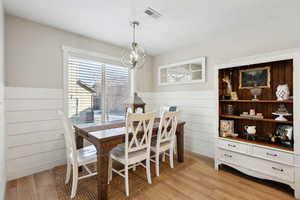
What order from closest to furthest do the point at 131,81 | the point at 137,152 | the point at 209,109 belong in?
the point at 137,152 < the point at 209,109 < the point at 131,81

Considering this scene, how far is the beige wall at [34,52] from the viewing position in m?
2.16

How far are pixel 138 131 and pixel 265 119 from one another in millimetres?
1832

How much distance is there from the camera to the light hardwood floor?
1.83m

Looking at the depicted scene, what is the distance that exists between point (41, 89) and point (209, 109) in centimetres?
306

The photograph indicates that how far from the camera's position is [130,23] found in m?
2.40

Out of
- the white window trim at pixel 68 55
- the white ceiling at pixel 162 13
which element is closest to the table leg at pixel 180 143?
the white ceiling at pixel 162 13

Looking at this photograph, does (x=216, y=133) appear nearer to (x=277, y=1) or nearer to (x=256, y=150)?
(x=256, y=150)

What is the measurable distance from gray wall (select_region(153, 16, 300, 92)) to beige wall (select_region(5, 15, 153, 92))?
2370 mm

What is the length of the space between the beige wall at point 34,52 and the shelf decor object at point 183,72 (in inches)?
79.5

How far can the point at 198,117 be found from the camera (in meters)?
3.14

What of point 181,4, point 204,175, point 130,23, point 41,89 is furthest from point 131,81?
point 204,175

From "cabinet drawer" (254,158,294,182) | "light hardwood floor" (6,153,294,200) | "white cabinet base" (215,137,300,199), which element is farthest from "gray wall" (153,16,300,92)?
"light hardwood floor" (6,153,294,200)

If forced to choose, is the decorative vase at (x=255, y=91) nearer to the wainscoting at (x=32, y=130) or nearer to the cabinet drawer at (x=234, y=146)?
the cabinet drawer at (x=234, y=146)

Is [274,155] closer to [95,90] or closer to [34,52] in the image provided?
[95,90]
